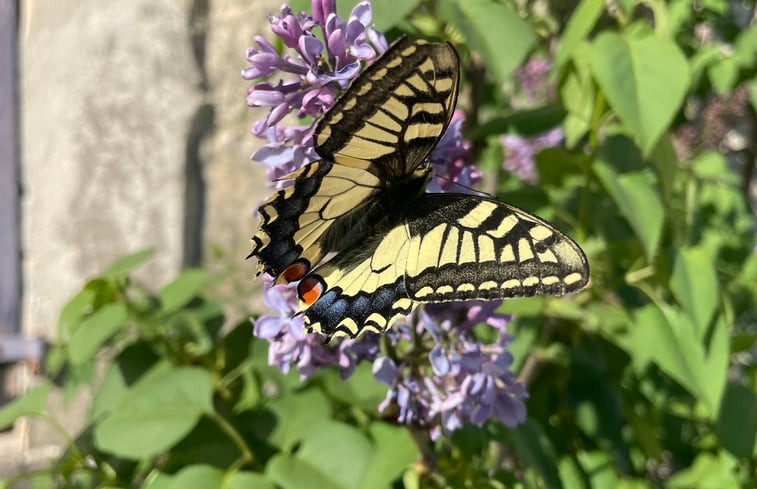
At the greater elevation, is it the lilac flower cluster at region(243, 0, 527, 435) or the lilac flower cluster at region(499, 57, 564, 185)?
the lilac flower cluster at region(243, 0, 527, 435)

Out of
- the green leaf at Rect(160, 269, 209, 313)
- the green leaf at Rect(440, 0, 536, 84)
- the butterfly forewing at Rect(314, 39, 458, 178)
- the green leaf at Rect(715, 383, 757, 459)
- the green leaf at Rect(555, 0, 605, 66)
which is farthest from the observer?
the green leaf at Rect(160, 269, 209, 313)

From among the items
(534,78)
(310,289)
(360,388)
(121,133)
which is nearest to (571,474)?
(360,388)

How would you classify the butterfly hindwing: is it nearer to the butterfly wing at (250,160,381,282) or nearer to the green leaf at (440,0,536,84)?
the butterfly wing at (250,160,381,282)

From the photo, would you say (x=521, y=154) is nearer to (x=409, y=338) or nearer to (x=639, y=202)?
(x=639, y=202)

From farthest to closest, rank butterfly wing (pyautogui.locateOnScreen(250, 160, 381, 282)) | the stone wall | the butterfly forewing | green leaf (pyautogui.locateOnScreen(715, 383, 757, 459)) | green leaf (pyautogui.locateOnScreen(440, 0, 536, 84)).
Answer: the stone wall, green leaf (pyautogui.locateOnScreen(715, 383, 757, 459)), green leaf (pyautogui.locateOnScreen(440, 0, 536, 84)), butterfly wing (pyautogui.locateOnScreen(250, 160, 381, 282)), the butterfly forewing

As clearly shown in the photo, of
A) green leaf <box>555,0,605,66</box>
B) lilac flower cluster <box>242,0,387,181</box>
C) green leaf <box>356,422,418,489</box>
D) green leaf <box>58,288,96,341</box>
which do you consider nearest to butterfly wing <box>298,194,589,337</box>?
lilac flower cluster <box>242,0,387,181</box>

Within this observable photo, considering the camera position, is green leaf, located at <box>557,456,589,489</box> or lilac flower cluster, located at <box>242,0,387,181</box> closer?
lilac flower cluster, located at <box>242,0,387,181</box>
